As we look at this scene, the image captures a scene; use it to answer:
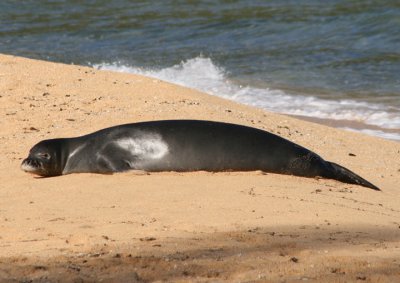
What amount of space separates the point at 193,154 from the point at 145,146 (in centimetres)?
38

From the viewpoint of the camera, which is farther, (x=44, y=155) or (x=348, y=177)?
(x=44, y=155)

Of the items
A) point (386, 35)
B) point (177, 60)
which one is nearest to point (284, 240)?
point (177, 60)

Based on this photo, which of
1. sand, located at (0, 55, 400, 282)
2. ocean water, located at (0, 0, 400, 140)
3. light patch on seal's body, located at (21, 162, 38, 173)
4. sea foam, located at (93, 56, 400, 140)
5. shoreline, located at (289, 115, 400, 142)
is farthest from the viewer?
ocean water, located at (0, 0, 400, 140)

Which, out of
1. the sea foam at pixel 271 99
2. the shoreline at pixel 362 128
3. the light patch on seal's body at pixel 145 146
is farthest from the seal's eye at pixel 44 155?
the sea foam at pixel 271 99

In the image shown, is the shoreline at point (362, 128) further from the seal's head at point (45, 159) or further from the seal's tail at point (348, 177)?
the seal's head at point (45, 159)

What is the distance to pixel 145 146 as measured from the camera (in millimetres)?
7141

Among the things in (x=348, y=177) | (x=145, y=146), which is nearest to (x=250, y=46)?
(x=145, y=146)

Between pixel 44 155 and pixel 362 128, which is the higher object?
pixel 44 155

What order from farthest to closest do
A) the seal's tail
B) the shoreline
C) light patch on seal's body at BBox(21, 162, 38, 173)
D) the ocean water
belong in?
the ocean water < the shoreline < light patch on seal's body at BBox(21, 162, 38, 173) < the seal's tail

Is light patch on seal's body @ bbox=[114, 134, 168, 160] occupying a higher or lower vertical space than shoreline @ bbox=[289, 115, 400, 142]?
higher

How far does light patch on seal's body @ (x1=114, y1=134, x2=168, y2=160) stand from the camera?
710 centimetres

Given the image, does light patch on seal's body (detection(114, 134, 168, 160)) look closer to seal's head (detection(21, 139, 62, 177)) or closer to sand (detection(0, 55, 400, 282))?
sand (detection(0, 55, 400, 282))

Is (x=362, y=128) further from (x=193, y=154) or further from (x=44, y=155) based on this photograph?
(x=44, y=155)

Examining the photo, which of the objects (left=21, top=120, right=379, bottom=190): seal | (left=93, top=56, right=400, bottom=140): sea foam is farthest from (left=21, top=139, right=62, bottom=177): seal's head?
(left=93, top=56, right=400, bottom=140): sea foam
